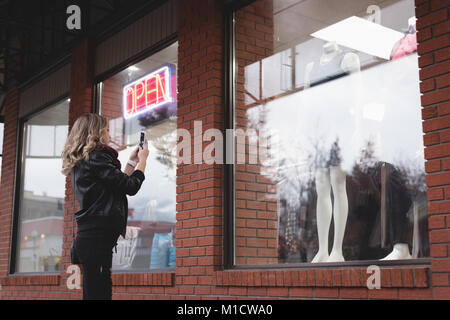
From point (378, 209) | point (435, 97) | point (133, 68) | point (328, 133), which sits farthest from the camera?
point (133, 68)

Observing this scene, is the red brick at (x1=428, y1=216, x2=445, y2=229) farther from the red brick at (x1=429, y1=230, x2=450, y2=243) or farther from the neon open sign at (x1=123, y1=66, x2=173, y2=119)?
the neon open sign at (x1=123, y1=66, x2=173, y2=119)

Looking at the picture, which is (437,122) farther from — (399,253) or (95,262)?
(95,262)

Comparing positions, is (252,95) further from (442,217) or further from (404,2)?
(442,217)

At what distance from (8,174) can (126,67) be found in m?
3.33

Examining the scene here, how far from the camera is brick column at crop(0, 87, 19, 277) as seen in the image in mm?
8569

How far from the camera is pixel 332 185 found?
4457mm

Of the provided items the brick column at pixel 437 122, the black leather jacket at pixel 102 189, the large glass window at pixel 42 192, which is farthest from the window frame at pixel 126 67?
the brick column at pixel 437 122

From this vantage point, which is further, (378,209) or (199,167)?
(199,167)

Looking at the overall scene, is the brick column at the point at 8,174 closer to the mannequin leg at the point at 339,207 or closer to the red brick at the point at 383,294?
the mannequin leg at the point at 339,207

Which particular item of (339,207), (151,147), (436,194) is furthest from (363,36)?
(151,147)

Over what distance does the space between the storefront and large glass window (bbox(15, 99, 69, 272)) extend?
99cm

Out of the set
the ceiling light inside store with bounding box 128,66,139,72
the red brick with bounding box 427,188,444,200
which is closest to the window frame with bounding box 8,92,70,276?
the ceiling light inside store with bounding box 128,66,139,72

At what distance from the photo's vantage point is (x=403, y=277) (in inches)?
134

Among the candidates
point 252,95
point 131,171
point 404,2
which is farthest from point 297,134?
point 131,171
